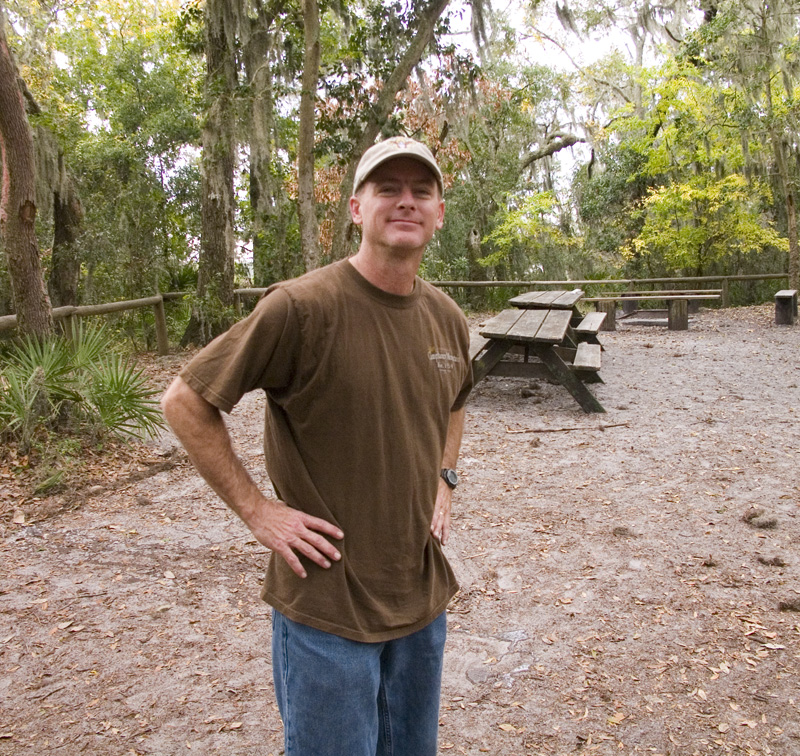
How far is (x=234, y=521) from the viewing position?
4.63m

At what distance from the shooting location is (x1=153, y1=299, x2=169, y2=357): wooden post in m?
11.1

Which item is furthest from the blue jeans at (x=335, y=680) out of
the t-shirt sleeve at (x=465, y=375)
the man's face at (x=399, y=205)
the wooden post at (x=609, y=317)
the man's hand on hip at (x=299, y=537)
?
the wooden post at (x=609, y=317)

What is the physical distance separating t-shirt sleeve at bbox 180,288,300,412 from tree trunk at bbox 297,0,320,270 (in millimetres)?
8535

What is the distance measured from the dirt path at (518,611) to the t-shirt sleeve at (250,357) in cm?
160

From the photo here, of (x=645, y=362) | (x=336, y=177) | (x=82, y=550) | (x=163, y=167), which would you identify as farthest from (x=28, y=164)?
(x=336, y=177)

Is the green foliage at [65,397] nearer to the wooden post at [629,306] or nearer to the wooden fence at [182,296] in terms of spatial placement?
the wooden fence at [182,296]

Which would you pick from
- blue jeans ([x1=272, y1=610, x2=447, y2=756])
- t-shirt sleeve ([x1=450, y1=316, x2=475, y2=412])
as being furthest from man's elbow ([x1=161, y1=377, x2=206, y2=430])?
t-shirt sleeve ([x1=450, y1=316, x2=475, y2=412])

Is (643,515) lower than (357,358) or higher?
lower

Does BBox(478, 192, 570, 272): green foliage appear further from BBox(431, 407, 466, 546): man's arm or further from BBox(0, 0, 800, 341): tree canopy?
BBox(431, 407, 466, 546): man's arm

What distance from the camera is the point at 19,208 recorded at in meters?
5.82

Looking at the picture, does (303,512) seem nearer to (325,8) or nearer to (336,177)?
(325,8)

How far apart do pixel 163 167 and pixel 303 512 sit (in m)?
13.7

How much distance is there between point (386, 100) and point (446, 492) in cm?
947

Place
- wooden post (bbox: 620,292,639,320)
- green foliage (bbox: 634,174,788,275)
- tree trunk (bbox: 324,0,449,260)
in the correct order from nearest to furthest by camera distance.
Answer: tree trunk (bbox: 324,0,449,260)
wooden post (bbox: 620,292,639,320)
green foliage (bbox: 634,174,788,275)
